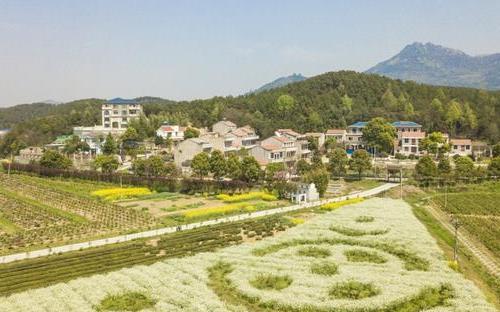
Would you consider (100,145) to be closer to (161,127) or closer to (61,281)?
(161,127)

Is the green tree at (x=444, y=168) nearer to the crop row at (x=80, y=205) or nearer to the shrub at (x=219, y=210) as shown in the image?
the shrub at (x=219, y=210)

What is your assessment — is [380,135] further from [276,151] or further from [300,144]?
[276,151]

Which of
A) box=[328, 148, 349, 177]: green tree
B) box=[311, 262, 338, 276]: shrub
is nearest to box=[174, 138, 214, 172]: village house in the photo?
box=[328, 148, 349, 177]: green tree

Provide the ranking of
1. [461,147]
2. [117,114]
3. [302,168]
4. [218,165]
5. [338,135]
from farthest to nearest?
[117,114] → [338,135] → [461,147] → [302,168] → [218,165]

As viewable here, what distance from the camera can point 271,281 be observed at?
30.0 m

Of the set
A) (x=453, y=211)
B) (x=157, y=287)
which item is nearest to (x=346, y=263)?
(x=157, y=287)

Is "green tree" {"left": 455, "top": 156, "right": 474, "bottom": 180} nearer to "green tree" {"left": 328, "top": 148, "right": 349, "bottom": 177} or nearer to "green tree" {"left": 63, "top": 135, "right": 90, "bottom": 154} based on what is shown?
"green tree" {"left": 328, "top": 148, "right": 349, "bottom": 177}

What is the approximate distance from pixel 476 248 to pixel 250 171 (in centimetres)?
2987

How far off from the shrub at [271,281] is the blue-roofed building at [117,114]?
84.4 m

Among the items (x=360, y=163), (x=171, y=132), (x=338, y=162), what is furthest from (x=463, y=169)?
(x=171, y=132)

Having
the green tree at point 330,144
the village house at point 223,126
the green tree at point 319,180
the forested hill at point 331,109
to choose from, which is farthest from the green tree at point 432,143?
the village house at point 223,126

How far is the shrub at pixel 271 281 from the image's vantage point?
2933cm

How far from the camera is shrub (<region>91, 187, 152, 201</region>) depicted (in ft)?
197

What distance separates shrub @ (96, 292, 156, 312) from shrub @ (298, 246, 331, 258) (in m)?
12.5
